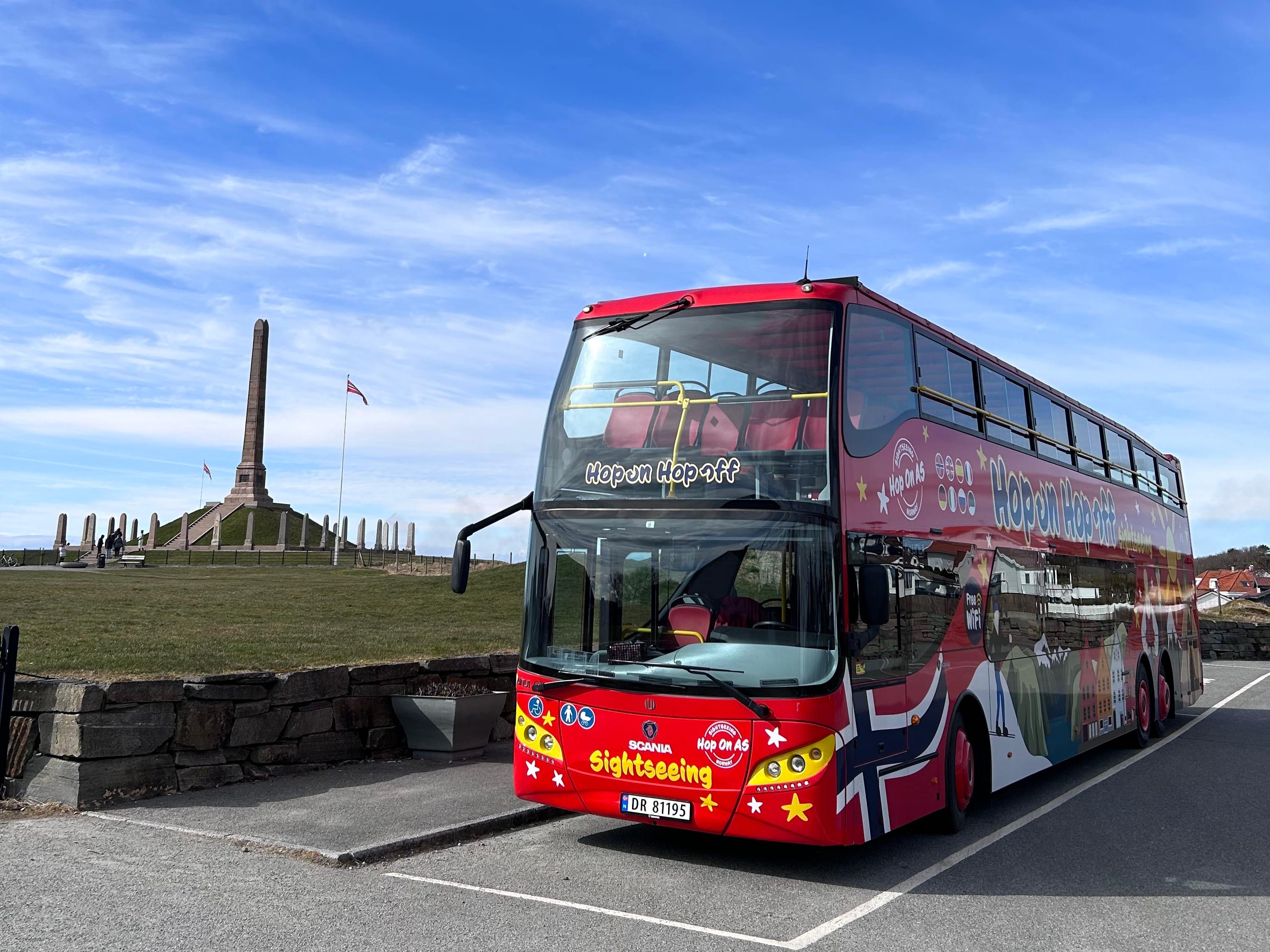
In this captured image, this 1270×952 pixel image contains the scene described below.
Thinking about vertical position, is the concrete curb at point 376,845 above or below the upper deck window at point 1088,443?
below

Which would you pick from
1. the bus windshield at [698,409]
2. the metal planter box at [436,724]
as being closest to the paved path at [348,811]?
the metal planter box at [436,724]

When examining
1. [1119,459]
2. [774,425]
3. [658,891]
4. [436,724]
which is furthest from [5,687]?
[1119,459]

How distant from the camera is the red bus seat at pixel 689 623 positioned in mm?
7250

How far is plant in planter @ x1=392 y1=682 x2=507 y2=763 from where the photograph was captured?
35.2 feet

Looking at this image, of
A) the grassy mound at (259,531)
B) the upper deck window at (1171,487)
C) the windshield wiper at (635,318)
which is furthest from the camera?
the grassy mound at (259,531)

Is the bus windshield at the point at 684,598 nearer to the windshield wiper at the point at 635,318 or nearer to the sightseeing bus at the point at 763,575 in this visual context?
the sightseeing bus at the point at 763,575

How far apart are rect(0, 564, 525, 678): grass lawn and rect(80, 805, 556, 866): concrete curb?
2216 millimetres

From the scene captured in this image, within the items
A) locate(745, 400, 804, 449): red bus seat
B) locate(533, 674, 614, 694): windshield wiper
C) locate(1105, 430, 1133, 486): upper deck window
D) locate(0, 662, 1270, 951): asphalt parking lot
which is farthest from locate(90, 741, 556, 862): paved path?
locate(1105, 430, 1133, 486): upper deck window

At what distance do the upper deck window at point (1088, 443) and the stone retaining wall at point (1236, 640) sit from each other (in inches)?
1032

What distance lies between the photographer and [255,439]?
241 ft

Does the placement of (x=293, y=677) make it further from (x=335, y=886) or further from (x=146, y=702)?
(x=335, y=886)

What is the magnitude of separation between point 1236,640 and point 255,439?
190ft

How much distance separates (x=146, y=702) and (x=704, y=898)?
456 cm

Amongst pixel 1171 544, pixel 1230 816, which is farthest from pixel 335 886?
pixel 1171 544
